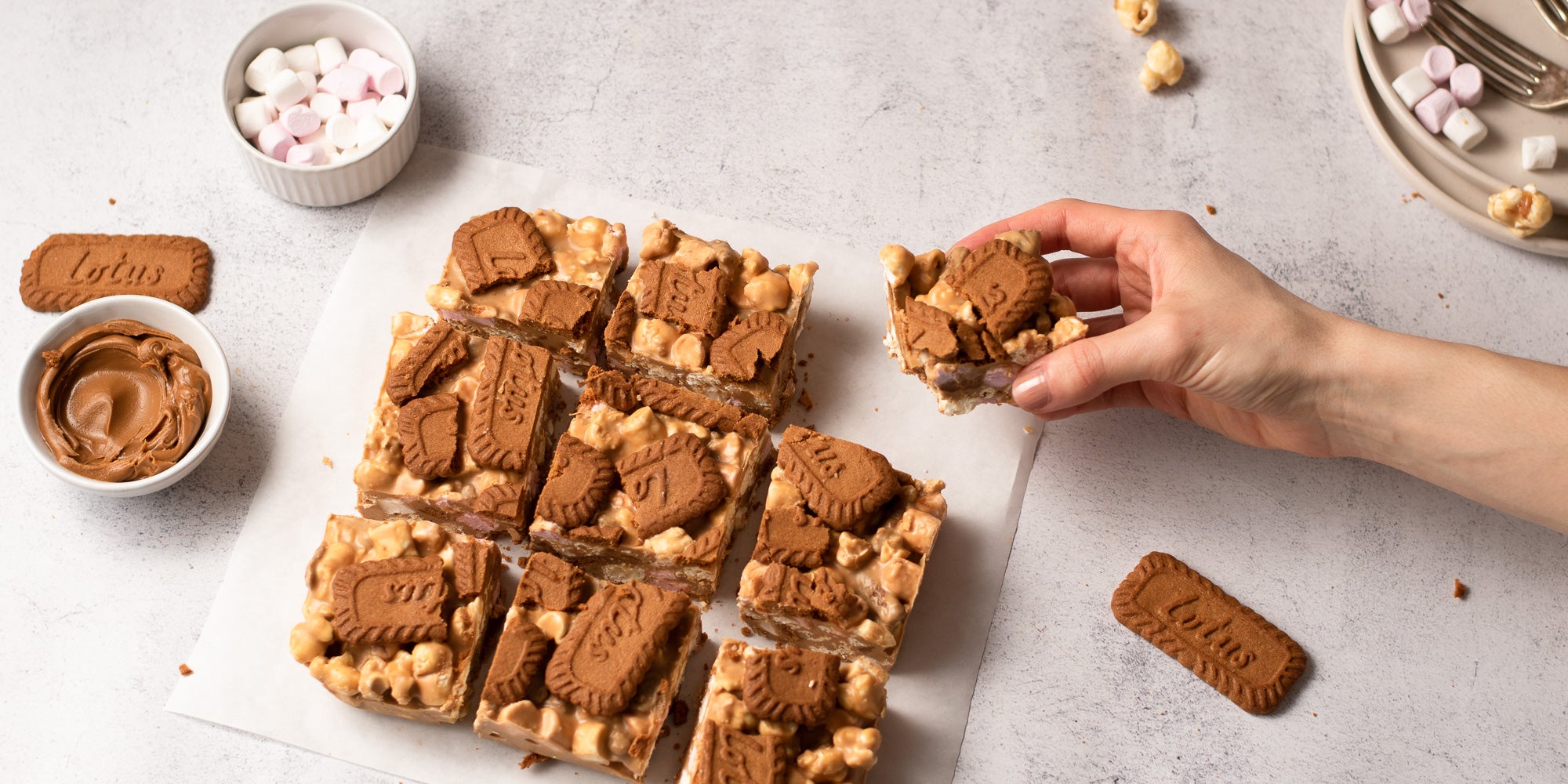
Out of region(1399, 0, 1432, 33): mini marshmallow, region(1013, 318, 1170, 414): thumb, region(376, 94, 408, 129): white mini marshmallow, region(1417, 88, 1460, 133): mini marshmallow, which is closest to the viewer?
region(1013, 318, 1170, 414): thumb

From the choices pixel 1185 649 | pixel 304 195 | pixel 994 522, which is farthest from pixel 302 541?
pixel 1185 649

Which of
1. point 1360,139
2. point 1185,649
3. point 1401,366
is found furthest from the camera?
point 1360,139

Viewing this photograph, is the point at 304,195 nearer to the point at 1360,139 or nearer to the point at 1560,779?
the point at 1360,139

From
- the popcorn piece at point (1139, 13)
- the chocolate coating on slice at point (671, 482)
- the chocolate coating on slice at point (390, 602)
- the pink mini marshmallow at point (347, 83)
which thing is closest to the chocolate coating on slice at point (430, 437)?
the chocolate coating on slice at point (390, 602)

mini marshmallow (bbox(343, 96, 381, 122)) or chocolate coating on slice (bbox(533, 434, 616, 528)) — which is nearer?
chocolate coating on slice (bbox(533, 434, 616, 528))

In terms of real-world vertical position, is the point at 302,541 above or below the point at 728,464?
below

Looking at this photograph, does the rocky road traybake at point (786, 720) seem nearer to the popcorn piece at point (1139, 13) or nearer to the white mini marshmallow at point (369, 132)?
the white mini marshmallow at point (369, 132)

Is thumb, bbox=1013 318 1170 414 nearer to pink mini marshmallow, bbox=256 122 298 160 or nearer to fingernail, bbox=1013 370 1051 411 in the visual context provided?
fingernail, bbox=1013 370 1051 411

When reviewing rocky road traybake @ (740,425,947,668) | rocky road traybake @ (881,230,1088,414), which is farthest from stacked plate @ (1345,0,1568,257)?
rocky road traybake @ (740,425,947,668)
